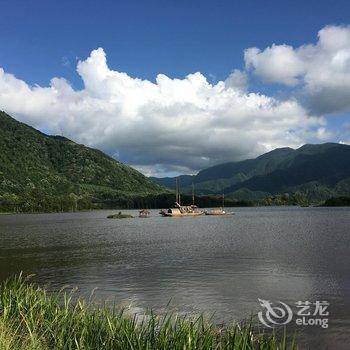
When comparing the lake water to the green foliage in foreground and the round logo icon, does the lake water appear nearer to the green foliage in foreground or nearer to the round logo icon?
the round logo icon

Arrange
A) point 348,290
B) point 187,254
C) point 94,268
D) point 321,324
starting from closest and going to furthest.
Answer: point 321,324
point 348,290
point 94,268
point 187,254

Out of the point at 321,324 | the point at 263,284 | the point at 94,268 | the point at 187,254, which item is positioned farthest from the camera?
the point at 187,254

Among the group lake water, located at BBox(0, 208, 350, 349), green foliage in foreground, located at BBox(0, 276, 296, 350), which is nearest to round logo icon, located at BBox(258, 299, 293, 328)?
lake water, located at BBox(0, 208, 350, 349)

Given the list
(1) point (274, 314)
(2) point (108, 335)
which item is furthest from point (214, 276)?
(2) point (108, 335)

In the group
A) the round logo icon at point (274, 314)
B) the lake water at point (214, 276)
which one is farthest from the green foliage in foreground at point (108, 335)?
the round logo icon at point (274, 314)

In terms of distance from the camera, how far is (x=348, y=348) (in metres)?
20.7

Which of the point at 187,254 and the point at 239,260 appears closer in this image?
the point at 239,260

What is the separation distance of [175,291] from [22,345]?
20.6 meters

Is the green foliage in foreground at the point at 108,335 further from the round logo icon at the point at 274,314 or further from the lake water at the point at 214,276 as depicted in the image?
the round logo icon at the point at 274,314

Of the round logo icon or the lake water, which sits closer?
the round logo icon

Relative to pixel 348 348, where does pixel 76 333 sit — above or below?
above

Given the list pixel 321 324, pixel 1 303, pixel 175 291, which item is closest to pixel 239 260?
pixel 175 291

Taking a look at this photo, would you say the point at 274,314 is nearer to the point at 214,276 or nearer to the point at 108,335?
the point at 214,276

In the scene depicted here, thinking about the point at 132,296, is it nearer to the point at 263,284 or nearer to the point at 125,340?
the point at 263,284
